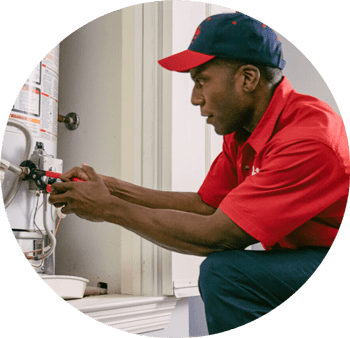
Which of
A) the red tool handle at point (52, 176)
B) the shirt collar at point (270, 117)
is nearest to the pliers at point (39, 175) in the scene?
the red tool handle at point (52, 176)

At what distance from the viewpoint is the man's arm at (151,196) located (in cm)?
79

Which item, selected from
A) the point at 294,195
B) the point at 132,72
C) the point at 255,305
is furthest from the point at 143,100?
the point at 255,305

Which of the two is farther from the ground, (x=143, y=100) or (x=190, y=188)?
(x=143, y=100)

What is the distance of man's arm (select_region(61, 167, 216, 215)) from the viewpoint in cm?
79

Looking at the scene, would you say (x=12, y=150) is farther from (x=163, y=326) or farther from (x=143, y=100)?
(x=163, y=326)

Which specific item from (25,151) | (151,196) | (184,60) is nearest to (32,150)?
(25,151)

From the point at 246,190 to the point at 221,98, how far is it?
0.67 ft

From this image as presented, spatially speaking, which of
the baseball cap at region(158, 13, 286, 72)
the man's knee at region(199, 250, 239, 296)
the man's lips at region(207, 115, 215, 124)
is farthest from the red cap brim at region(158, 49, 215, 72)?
the man's knee at region(199, 250, 239, 296)

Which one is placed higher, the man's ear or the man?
the man's ear

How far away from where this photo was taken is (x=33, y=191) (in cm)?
79

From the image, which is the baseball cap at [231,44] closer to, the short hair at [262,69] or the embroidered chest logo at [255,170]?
the short hair at [262,69]

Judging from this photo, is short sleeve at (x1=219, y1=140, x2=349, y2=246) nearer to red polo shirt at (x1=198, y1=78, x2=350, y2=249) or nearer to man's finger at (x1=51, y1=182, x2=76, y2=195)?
red polo shirt at (x1=198, y1=78, x2=350, y2=249)

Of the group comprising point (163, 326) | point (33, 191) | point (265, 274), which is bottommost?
point (163, 326)

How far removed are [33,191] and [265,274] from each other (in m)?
0.50
